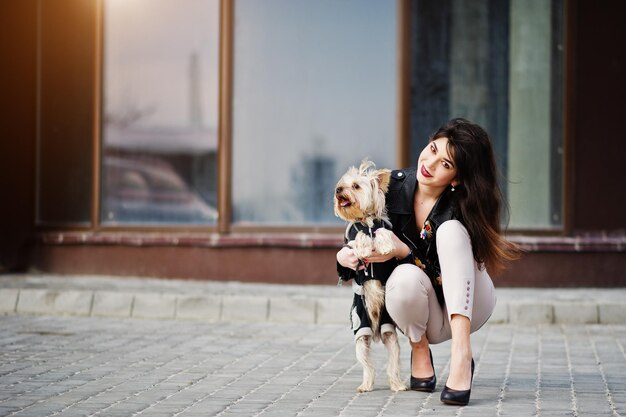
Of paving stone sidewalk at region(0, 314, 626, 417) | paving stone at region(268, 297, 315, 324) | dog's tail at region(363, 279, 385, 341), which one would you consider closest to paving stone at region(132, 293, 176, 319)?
paving stone sidewalk at region(0, 314, 626, 417)

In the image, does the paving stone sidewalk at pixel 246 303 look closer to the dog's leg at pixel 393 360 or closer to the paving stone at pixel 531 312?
the paving stone at pixel 531 312

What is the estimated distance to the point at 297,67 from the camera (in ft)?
37.5

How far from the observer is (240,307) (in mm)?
9555

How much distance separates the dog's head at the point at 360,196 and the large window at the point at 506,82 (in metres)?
5.52

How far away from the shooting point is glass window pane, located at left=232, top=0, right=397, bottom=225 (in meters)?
11.3

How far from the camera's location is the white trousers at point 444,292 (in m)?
5.57

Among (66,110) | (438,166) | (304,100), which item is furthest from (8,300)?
(438,166)

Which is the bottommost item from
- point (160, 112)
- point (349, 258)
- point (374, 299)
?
point (374, 299)

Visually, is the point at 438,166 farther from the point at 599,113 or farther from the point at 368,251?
the point at 599,113

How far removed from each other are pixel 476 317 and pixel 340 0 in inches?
238

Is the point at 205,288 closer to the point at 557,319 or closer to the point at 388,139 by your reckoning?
the point at 388,139

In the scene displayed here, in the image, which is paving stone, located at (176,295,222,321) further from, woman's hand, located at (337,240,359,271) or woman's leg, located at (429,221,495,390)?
woman's leg, located at (429,221,495,390)

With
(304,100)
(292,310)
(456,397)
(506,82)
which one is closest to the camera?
(456,397)

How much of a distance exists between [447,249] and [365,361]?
2.42 feet
